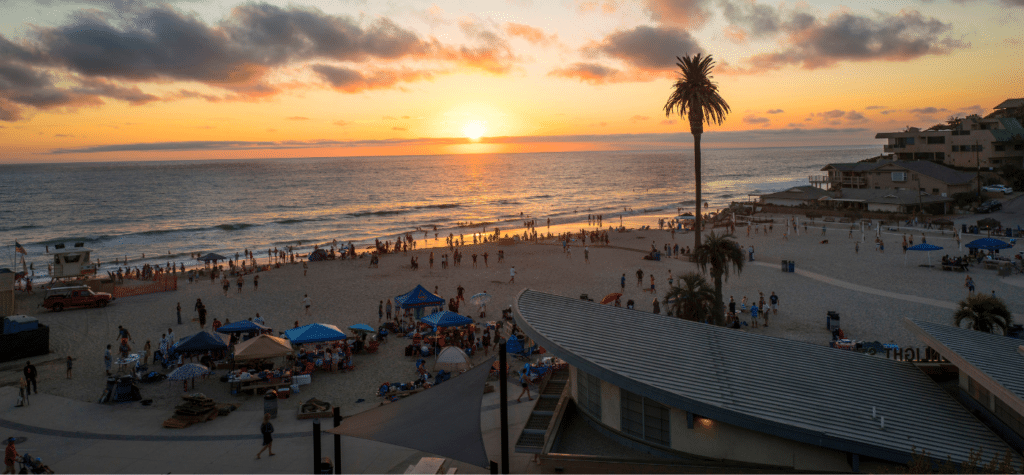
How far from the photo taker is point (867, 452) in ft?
28.4

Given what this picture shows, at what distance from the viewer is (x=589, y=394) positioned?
34.7 ft

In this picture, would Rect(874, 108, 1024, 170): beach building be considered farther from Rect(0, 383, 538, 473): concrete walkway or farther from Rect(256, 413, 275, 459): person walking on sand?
Rect(256, 413, 275, 459): person walking on sand

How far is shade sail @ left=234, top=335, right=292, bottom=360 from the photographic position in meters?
18.4

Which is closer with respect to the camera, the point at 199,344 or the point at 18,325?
the point at 199,344

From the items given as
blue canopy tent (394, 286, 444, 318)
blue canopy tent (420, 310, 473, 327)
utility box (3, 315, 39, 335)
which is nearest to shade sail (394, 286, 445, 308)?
blue canopy tent (394, 286, 444, 318)

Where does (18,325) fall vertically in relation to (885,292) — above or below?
above

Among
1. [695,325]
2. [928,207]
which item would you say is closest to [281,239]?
[695,325]

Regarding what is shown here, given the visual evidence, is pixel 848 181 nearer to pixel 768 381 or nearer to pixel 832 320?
pixel 832 320

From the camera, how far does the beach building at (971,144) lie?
73.6 meters

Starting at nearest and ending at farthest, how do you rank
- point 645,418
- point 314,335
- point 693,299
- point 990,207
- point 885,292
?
point 645,418, point 314,335, point 693,299, point 885,292, point 990,207

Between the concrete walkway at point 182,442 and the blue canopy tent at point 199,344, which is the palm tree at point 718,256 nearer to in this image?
the concrete walkway at point 182,442

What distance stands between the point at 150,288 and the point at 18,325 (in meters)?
13.6

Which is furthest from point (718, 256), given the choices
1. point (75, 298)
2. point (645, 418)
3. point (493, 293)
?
point (75, 298)

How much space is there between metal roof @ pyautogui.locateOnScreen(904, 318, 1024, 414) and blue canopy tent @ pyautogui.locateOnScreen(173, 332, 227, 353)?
1988 cm
